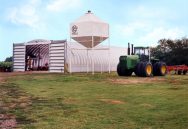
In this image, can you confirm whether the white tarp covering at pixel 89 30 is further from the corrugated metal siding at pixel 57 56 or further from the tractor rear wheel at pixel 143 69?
the tractor rear wheel at pixel 143 69

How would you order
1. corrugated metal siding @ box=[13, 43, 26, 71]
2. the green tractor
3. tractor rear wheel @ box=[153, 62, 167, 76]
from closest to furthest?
the green tractor → tractor rear wheel @ box=[153, 62, 167, 76] → corrugated metal siding @ box=[13, 43, 26, 71]

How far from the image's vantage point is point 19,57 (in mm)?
46938

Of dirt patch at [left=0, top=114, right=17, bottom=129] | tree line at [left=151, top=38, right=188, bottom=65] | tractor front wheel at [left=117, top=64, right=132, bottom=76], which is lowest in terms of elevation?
dirt patch at [left=0, top=114, right=17, bottom=129]

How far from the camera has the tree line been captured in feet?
212

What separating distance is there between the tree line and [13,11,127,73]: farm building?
50.6 feet

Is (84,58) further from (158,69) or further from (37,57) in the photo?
(158,69)

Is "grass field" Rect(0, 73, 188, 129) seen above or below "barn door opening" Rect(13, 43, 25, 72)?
below

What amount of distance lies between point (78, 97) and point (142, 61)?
1800cm

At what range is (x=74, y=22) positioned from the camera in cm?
3666

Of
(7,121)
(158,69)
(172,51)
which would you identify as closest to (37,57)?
(158,69)

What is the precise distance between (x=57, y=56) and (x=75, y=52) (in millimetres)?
1970

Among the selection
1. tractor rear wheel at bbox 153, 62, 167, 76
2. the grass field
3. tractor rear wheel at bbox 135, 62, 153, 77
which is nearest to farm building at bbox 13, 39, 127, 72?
tractor rear wheel at bbox 153, 62, 167, 76

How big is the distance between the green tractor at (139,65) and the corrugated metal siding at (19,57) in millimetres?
17739

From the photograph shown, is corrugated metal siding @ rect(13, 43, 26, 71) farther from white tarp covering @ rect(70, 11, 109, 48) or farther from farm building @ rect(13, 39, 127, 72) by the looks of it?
white tarp covering @ rect(70, 11, 109, 48)
